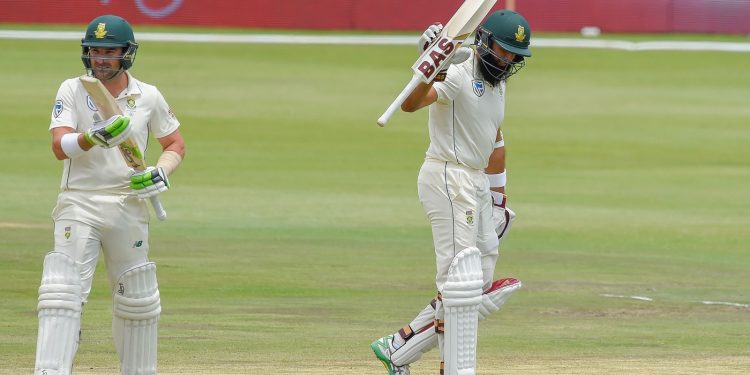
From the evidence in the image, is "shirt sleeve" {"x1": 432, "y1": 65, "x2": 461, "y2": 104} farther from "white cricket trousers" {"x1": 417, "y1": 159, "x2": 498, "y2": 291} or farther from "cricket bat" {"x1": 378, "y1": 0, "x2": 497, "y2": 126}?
"white cricket trousers" {"x1": 417, "y1": 159, "x2": 498, "y2": 291}

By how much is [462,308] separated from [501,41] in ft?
4.18

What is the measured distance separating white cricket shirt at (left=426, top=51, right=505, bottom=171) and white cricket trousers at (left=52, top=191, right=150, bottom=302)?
1445 millimetres

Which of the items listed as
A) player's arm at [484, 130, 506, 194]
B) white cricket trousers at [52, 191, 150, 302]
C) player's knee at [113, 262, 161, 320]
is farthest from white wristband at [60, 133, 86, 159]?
player's arm at [484, 130, 506, 194]

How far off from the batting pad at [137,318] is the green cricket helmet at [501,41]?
6.06ft

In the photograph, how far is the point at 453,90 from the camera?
7113 mm

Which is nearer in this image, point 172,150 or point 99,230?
point 99,230

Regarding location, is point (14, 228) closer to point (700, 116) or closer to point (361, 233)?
point (361, 233)

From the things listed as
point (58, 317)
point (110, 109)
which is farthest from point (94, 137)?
point (58, 317)

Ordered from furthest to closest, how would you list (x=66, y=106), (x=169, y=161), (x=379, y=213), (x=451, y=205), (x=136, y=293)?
(x=379, y=213) < (x=451, y=205) < (x=169, y=161) < (x=136, y=293) < (x=66, y=106)

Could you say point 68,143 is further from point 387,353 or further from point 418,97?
point 387,353

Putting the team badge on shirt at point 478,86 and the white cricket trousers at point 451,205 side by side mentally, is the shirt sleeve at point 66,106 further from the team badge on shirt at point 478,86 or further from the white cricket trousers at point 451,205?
the team badge on shirt at point 478,86

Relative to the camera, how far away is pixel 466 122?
23.7 ft

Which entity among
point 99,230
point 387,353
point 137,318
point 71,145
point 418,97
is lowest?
point 387,353

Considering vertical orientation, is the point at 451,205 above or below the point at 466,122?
below
